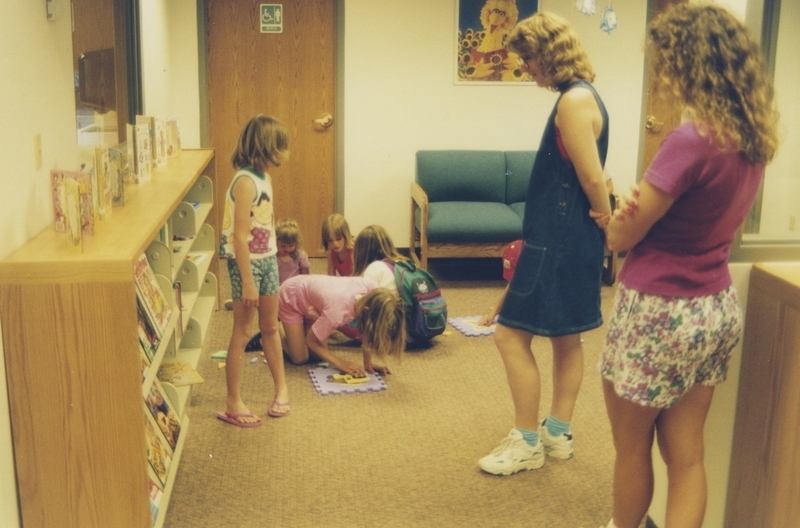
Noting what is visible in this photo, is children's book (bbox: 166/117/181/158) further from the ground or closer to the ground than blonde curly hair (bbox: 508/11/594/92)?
closer to the ground

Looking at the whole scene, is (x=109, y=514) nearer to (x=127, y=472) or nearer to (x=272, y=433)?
(x=127, y=472)

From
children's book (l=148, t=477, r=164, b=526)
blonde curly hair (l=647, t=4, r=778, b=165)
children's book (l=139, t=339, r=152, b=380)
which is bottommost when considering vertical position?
children's book (l=148, t=477, r=164, b=526)

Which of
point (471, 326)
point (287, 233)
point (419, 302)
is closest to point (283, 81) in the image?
point (287, 233)

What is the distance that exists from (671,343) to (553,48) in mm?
1067

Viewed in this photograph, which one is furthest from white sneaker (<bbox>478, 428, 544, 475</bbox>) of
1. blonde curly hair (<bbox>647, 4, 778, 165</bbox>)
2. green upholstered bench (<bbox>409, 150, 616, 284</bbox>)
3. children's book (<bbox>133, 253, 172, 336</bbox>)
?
green upholstered bench (<bbox>409, 150, 616, 284</bbox>)

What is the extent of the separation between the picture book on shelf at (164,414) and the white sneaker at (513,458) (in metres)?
1.02

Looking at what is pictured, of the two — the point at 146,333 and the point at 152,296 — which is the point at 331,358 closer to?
the point at 152,296

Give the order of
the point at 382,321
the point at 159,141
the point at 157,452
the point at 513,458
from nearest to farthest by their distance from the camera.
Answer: the point at 157,452, the point at 513,458, the point at 382,321, the point at 159,141

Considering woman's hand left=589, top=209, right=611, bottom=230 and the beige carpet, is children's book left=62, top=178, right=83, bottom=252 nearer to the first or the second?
the beige carpet

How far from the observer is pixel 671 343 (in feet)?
6.42

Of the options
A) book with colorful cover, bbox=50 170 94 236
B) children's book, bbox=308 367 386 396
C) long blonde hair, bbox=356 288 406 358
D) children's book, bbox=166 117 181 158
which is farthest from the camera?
children's book, bbox=166 117 181 158

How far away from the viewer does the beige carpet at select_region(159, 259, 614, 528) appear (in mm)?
2725

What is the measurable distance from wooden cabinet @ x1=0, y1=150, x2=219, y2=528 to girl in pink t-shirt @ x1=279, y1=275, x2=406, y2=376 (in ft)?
5.37

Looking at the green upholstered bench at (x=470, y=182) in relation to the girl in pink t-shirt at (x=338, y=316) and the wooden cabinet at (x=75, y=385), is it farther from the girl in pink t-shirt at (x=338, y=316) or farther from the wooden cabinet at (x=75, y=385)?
the wooden cabinet at (x=75, y=385)
